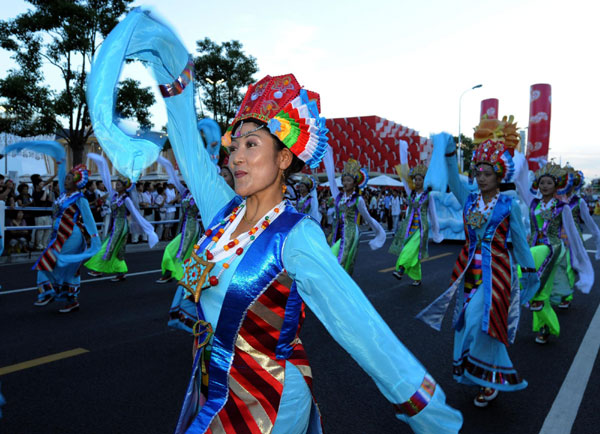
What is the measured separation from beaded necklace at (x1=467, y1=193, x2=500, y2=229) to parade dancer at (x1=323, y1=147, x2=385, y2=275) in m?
3.59

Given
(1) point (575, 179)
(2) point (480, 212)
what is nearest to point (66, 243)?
(2) point (480, 212)

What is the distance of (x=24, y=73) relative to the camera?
1514 cm

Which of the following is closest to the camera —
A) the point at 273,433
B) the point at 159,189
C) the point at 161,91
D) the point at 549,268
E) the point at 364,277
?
the point at 273,433

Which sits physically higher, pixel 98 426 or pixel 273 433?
pixel 273 433

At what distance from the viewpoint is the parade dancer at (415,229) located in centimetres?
969

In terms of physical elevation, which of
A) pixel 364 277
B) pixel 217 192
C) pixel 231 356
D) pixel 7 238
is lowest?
pixel 364 277

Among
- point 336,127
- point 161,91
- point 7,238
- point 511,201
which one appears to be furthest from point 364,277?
point 336,127

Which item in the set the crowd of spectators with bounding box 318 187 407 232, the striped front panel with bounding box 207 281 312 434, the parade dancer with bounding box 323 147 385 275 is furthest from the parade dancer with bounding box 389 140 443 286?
the crowd of spectators with bounding box 318 187 407 232

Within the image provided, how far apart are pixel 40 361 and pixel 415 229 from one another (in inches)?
301

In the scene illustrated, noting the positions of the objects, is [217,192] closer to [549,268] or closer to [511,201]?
[511,201]

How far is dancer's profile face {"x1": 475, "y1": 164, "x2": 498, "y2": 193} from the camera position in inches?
180

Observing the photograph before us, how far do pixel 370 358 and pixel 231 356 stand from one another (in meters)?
0.48

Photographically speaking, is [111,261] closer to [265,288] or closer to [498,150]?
[498,150]

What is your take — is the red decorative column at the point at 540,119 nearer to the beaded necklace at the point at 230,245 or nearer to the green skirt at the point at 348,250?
the green skirt at the point at 348,250
